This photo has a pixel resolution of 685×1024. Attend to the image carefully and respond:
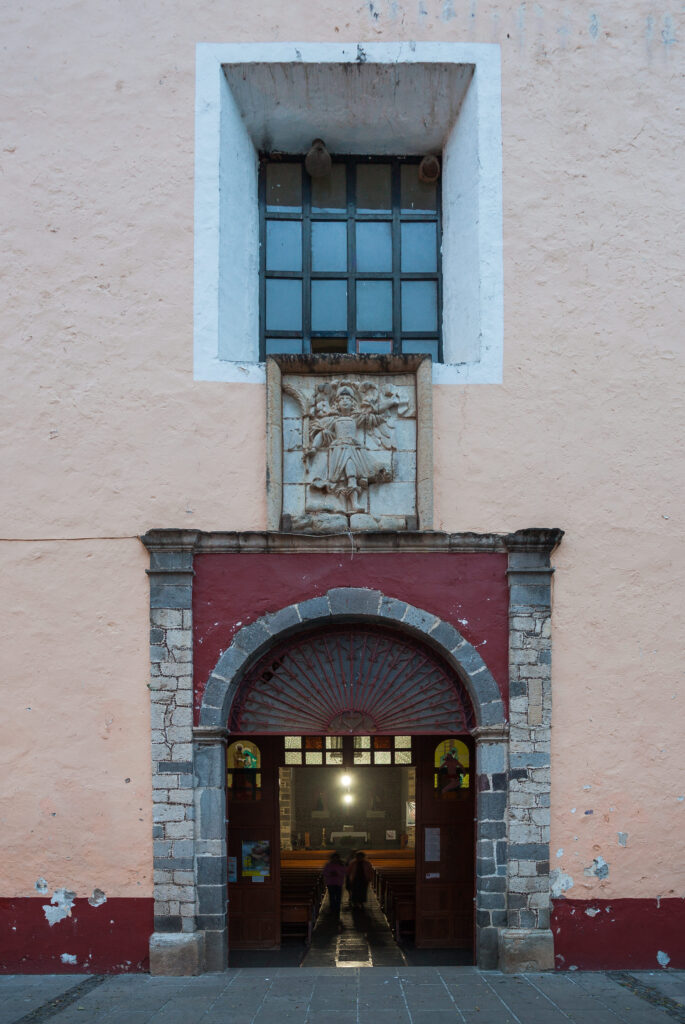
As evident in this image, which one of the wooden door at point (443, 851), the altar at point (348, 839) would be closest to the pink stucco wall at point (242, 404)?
the wooden door at point (443, 851)

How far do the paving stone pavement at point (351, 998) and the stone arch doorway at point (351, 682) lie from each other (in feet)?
1.46

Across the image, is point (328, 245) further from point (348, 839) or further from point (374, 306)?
point (348, 839)

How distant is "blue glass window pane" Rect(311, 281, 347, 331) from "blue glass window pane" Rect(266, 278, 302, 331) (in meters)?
0.13

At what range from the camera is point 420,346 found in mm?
7250

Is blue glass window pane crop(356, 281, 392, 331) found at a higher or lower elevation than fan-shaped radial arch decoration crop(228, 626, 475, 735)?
higher

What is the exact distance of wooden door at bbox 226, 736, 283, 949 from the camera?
24.0 feet

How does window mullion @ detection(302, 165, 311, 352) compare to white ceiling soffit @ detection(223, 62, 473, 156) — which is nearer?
white ceiling soffit @ detection(223, 62, 473, 156)

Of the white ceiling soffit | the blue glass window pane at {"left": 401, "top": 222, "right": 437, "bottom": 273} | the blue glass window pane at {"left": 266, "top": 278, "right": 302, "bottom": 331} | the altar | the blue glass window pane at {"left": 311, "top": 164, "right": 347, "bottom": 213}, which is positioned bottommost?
the altar

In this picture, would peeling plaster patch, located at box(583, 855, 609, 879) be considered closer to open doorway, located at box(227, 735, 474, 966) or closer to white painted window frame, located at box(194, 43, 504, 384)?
open doorway, located at box(227, 735, 474, 966)

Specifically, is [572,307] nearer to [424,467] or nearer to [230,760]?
[424,467]

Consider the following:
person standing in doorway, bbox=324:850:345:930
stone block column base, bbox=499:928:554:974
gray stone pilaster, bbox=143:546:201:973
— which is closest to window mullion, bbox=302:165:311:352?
gray stone pilaster, bbox=143:546:201:973

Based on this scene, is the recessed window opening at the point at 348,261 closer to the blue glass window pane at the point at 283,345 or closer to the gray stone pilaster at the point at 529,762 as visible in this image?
the blue glass window pane at the point at 283,345

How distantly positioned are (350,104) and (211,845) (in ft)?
19.5

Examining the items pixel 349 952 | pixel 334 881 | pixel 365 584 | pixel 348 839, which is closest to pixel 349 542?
pixel 365 584
